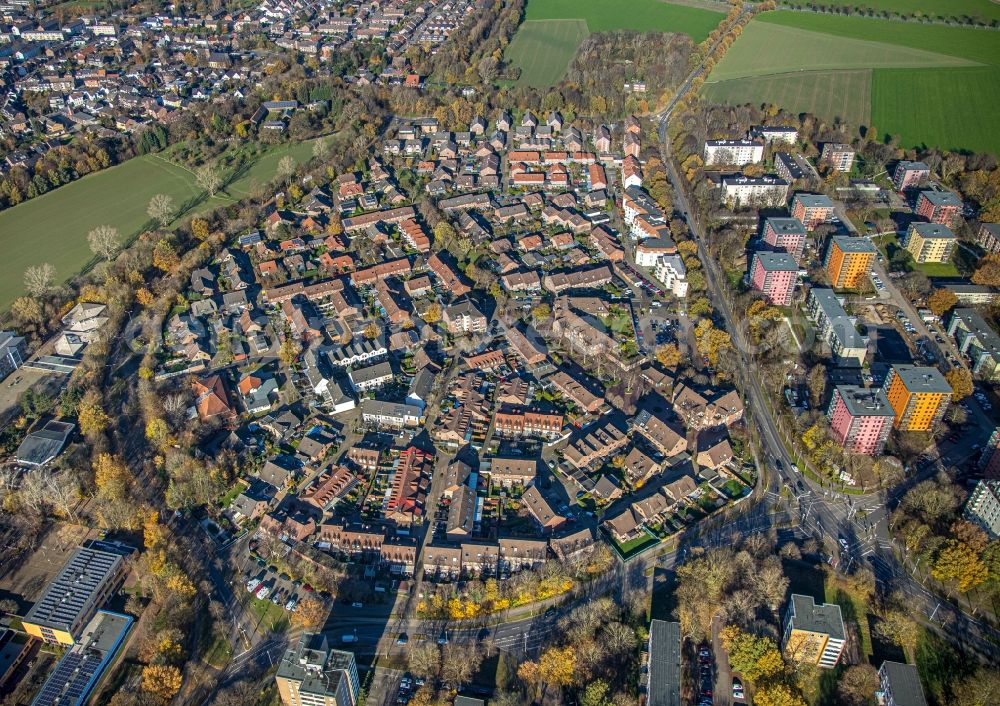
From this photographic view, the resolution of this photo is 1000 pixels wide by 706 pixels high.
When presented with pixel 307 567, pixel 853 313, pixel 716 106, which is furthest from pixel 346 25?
pixel 307 567

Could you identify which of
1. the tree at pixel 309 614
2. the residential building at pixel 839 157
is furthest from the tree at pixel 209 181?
the residential building at pixel 839 157

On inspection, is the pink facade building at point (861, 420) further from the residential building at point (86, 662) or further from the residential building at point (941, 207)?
the residential building at point (86, 662)

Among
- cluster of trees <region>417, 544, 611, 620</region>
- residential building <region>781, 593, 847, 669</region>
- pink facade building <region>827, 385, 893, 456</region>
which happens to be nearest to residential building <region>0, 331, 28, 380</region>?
cluster of trees <region>417, 544, 611, 620</region>

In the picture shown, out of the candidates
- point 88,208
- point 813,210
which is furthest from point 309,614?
point 88,208

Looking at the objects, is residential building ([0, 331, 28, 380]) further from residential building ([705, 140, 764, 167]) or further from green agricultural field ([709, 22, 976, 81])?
green agricultural field ([709, 22, 976, 81])

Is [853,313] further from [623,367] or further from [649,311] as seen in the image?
[623,367]

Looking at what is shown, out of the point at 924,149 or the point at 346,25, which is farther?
the point at 346,25
